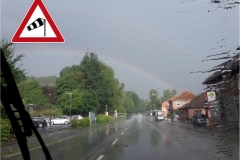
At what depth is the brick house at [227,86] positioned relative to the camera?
18.6ft

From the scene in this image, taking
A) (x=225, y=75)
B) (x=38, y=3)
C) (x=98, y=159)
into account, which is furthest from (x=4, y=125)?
(x=225, y=75)

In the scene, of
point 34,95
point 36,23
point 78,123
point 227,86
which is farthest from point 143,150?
point 34,95

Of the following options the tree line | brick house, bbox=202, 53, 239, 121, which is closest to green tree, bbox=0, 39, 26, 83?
brick house, bbox=202, 53, 239, 121

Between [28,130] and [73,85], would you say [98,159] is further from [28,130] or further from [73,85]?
[73,85]

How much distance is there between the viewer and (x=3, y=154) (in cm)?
1260

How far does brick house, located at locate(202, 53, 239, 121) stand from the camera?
5.68 metres

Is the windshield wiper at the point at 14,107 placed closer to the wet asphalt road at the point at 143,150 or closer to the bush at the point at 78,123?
the wet asphalt road at the point at 143,150

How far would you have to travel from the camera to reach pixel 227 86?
19.6 ft

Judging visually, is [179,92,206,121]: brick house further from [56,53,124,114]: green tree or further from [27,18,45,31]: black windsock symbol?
[56,53,124,114]: green tree

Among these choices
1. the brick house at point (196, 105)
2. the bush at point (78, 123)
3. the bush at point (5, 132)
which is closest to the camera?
the brick house at point (196, 105)

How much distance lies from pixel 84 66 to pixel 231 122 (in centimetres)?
6788

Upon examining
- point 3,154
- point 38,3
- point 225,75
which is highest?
point 38,3

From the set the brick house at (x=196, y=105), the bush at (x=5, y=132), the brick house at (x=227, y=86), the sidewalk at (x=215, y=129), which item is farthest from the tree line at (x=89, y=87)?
the brick house at (x=227, y=86)

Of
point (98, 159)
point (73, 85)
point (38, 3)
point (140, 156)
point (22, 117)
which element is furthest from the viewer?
point (73, 85)
